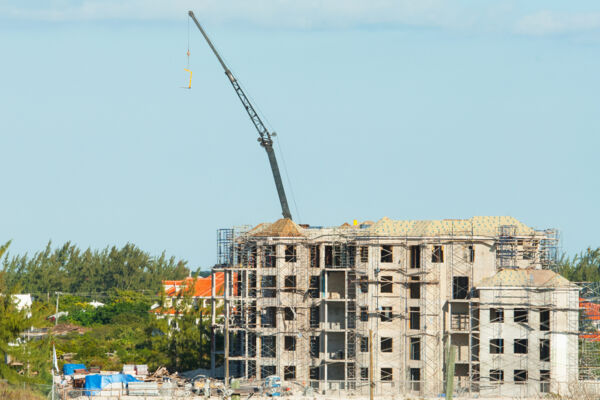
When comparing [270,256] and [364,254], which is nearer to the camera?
[364,254]

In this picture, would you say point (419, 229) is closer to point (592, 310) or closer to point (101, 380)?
point (592, 310)

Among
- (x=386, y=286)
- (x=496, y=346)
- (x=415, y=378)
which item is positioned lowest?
(x=415, y=378)

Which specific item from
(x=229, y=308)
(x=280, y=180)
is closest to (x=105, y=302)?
(x=280, y=180)

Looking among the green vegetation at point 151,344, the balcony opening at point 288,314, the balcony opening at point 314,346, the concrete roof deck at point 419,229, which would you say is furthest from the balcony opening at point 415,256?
the green vegetation at point 151,344

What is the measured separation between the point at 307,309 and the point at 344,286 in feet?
12.2

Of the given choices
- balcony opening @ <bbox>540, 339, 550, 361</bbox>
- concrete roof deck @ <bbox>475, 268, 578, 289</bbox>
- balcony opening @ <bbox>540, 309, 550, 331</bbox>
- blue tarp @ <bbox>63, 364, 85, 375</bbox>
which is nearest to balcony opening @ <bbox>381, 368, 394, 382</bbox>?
concrete roof deck @ <bbox>475, 268, 578, 289</bbox>

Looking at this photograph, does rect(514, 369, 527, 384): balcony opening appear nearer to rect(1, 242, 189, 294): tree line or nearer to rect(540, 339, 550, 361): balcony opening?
rect(540, 339, 550, 361): balcony opening

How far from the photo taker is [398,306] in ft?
309

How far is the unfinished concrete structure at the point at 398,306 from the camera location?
9169cm

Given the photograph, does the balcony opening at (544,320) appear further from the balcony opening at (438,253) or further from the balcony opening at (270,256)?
the balcony opening at (270,256)

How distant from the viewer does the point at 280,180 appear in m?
124

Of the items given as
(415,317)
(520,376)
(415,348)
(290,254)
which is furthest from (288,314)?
(520,376)

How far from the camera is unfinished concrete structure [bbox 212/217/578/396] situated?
9169 cm

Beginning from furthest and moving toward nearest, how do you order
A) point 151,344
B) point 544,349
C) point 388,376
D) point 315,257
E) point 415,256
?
point 151,344 → point 315,257 → point 415,256 → point 388,376 → point 544,349
